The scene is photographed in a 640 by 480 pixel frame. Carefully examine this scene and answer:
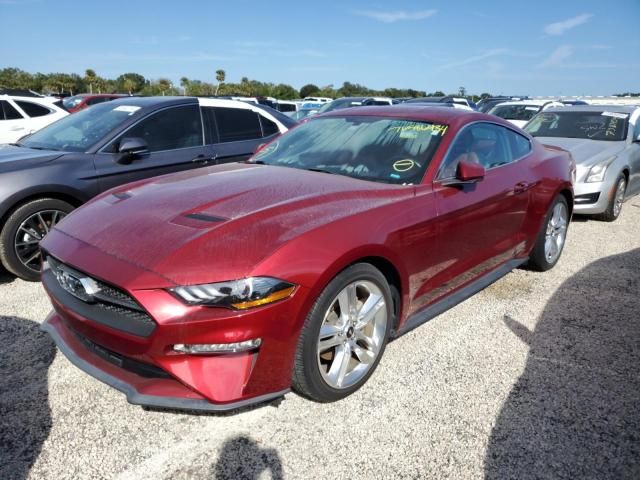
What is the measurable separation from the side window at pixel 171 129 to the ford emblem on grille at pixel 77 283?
2559 mm

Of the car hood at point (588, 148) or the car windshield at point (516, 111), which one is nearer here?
the car hood at point (588, 148)

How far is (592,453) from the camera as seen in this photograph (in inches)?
91.0

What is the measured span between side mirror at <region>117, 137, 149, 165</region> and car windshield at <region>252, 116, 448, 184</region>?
1.31 metres

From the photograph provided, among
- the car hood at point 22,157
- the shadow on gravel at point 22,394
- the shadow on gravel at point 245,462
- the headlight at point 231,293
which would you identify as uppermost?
the car hood at point 22,157

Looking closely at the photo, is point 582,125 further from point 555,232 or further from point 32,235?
point 32,235

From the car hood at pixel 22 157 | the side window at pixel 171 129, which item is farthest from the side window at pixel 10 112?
the side window at pixel 171 129

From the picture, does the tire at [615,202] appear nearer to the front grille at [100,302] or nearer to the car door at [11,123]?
the front grille at [100,302]

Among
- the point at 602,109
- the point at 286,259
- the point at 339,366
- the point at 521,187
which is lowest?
the point at 339,366

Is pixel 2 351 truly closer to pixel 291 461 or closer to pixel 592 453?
pixel 291 461

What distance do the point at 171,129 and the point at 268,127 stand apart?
135 centimetres

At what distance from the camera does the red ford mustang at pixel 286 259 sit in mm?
2082

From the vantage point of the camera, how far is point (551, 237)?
15.5 feet

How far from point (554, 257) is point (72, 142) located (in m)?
4.88

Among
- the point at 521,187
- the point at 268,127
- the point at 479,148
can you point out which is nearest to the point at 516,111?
the point at 268,127
